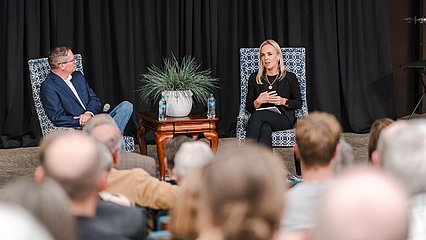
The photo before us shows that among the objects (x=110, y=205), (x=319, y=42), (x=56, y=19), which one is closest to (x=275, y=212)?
(x=110, y=205)

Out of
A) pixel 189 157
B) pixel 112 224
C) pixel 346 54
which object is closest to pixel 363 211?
pixel 112 224

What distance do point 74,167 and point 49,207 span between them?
49cm

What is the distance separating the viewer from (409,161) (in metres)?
2.51

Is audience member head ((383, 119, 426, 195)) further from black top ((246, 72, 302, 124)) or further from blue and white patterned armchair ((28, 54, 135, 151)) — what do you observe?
black top ((246, 72, 302, 124))

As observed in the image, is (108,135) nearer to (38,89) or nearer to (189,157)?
A: (189,157)

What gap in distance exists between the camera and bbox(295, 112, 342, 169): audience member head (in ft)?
10.1

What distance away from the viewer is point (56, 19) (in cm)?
784

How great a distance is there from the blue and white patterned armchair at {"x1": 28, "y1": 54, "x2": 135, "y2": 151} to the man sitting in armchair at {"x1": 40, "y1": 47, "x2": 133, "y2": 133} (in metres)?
0.11

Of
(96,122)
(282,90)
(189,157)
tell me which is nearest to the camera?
(189,157)

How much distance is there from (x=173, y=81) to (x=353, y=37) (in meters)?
2.95

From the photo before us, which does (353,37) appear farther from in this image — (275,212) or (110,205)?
(275,212)

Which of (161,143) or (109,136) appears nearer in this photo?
(109,136)

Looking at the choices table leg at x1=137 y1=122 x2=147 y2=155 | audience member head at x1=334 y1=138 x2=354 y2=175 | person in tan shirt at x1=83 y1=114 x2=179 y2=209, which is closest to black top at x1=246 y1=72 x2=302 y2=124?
table leg at x1=137 y1=122 x2=147 y2=155

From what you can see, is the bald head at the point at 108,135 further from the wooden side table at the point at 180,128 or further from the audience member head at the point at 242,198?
the wooden side table at the point at 180,128
